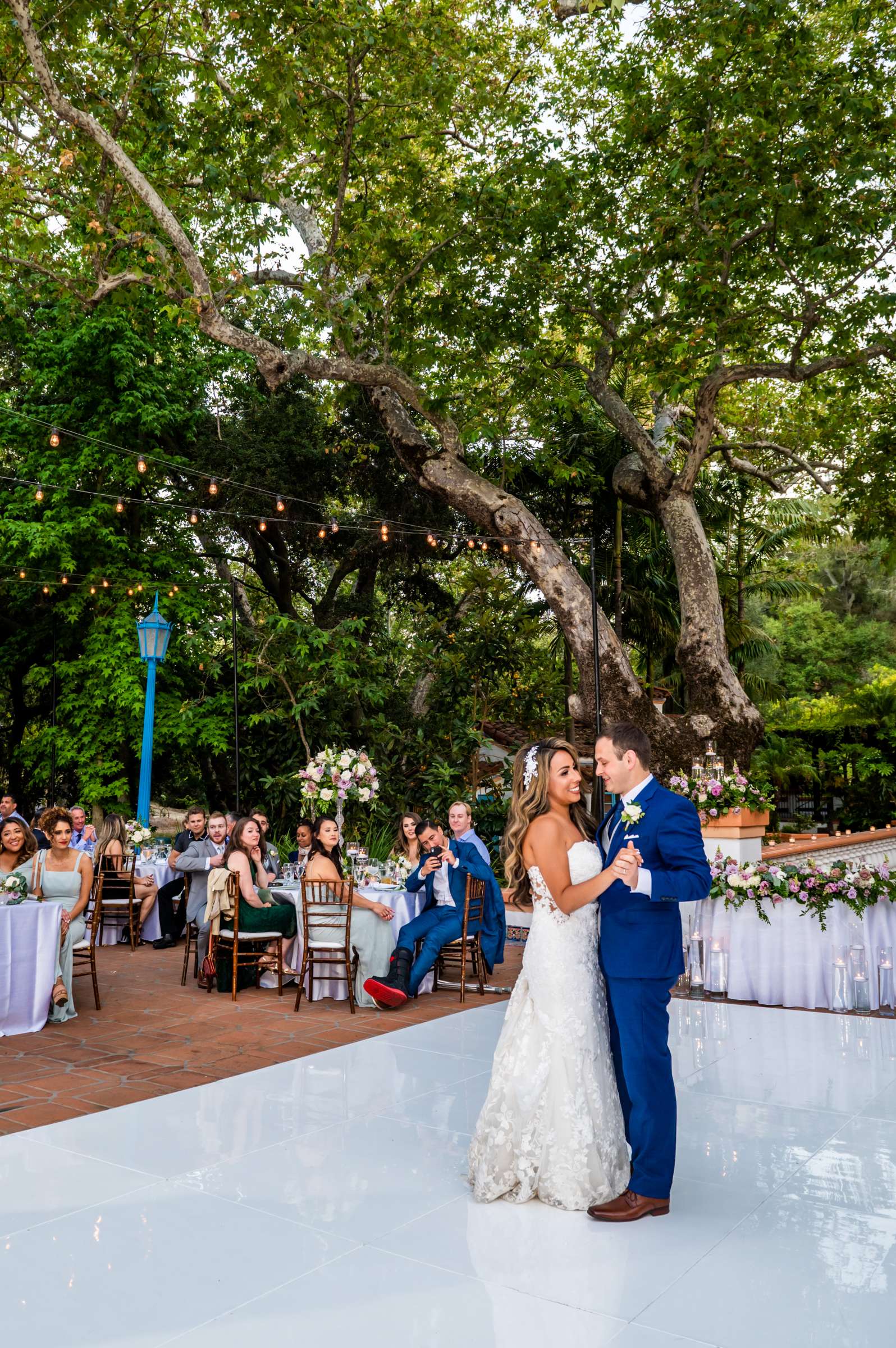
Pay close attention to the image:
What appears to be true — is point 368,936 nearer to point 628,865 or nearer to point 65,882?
point 65,882

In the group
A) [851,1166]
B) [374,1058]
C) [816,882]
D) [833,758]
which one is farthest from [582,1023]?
[833,758]

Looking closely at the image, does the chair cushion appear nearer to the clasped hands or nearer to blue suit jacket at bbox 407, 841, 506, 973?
Result: blue suit jacket at bbox 407, 841, 506, 973

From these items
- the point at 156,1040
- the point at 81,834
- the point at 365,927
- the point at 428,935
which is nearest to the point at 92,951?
the point at 156,1040

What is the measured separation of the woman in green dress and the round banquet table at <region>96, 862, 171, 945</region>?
8.63ft

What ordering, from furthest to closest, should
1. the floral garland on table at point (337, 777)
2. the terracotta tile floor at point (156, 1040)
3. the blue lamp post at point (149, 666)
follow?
the blue lamp post at point (149, 666) < the floral garland on table at point (337, 777) < the terracotta tile floor at point (156, 1040)

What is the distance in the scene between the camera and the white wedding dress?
3645 millimetres

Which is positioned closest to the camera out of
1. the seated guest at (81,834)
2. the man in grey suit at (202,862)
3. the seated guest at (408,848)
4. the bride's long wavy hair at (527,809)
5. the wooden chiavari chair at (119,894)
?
the bride's long wavy hair at (527,809)

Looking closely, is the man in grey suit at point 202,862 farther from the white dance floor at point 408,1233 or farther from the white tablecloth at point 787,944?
the white tablecloth at point 787,944

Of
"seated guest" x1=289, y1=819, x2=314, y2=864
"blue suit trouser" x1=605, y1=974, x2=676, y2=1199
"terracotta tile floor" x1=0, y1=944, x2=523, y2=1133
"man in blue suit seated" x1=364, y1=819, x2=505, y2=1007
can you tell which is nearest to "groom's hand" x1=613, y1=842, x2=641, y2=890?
"blue suit trouser" x1=605, y1=974, x2=676, y2=1199

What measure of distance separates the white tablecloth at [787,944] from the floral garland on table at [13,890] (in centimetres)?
483

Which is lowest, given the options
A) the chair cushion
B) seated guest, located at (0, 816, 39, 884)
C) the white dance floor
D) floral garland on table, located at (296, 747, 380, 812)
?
the white dance floor

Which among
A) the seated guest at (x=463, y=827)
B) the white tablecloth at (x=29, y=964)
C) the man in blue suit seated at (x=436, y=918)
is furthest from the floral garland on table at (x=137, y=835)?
the seated guest at (x=463, y=827)

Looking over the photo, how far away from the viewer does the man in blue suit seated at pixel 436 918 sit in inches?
286

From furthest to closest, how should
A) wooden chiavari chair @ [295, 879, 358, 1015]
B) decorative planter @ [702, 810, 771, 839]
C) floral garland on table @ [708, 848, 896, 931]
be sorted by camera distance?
1. decorative planter @ [702, 810, 771, 839]
2. wooden chiavari chair @ [295, 879, 358, 1015]
3. floral garland on table @ [708, 848, 896, 931]
